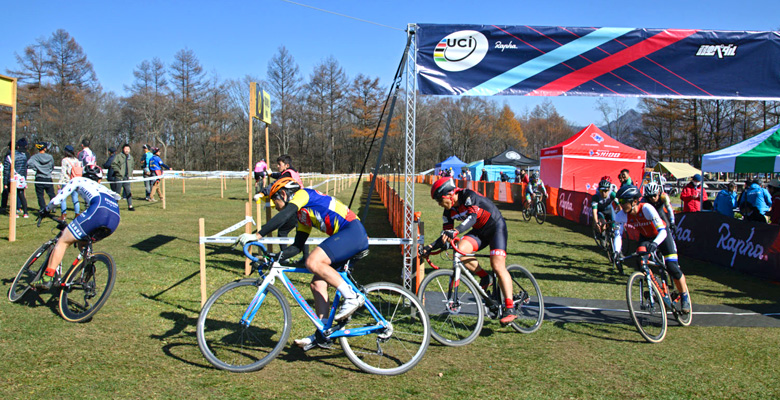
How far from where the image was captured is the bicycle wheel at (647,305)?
5563 millimetres

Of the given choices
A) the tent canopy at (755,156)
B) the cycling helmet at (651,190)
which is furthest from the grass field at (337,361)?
the tent canopy at (755,156)

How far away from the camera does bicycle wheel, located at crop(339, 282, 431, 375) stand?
4.32 meters

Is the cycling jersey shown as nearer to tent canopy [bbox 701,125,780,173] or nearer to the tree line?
tent canopy [bbox 701,125,780,173]

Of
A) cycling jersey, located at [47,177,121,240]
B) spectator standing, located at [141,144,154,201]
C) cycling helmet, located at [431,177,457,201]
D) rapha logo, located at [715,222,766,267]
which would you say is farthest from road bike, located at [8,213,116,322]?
spectator standing, located at [141,144,154,201]

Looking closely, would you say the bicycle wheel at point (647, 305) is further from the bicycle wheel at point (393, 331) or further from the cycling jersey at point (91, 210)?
the cycling jersey at point (91, 210)

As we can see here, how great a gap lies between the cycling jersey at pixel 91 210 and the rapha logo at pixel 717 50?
750 centimetres

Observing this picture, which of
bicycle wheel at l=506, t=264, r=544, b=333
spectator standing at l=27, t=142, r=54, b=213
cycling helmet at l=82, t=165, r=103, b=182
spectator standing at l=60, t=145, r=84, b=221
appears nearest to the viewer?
bicycle wheel at l=506, t=264, r=544, b=333

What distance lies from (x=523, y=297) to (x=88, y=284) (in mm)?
Answer: 4909

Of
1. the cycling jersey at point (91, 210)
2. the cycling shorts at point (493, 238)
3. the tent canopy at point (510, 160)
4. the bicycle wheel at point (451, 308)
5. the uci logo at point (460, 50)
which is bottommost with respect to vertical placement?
the bicycle wheel at point (451, 308)

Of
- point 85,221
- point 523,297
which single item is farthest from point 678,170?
point 85,221

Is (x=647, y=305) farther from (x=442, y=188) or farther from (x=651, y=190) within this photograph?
(x=442, y=188)

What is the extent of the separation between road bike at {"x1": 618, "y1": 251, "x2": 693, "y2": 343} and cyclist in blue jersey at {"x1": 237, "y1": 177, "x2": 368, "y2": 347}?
3231mm

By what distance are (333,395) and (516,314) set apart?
2.60 m

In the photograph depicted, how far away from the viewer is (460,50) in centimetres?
633
